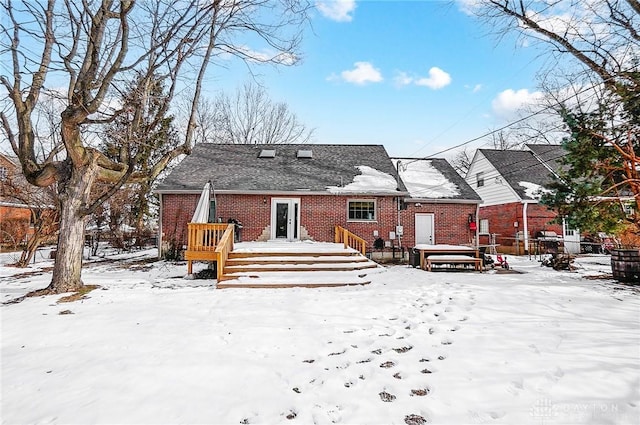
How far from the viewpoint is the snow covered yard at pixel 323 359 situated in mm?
2555

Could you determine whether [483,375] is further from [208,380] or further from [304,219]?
[304,219]

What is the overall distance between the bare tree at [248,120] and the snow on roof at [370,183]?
13.3 metres

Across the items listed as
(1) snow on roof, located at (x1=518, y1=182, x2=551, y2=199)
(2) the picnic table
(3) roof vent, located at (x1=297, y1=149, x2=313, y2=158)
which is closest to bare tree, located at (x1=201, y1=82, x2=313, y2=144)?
(3) roof vent, located at (x1=297, y1=149, x2=313, y2=158)

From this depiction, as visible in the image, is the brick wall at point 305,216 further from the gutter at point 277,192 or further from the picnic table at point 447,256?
the picnic table at point 447,256

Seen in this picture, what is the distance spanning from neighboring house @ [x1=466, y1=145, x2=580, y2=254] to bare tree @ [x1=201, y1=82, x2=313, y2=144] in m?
15.1

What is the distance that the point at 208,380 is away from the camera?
120 inches

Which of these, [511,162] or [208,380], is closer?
[208,380]

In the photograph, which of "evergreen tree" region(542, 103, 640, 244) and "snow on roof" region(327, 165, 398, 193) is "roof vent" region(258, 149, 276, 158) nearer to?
"snow on roof" region(327, 165, 398, 193)

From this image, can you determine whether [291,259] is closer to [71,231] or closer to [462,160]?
[71,231]

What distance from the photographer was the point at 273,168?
595 inches

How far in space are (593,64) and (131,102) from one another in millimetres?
11554

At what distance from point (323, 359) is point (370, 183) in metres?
11.2

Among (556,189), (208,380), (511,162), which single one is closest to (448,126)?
(511,162)

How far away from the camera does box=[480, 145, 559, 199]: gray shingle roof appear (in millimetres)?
18438
